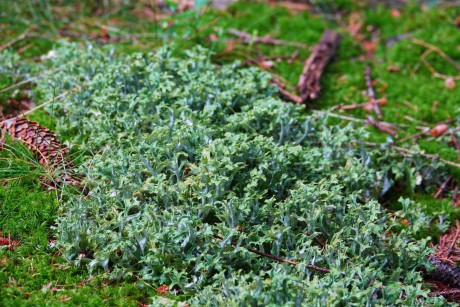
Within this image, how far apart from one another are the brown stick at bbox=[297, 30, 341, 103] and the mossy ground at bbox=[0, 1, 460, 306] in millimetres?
126

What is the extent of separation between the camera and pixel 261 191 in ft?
13.7

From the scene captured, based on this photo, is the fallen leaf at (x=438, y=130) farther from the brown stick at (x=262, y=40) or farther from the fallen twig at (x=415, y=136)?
the brown stick at (x=262, y=40)

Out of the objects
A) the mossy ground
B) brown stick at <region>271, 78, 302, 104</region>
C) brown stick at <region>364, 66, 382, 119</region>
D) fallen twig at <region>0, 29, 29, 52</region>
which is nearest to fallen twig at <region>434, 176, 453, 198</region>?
the mossy ground

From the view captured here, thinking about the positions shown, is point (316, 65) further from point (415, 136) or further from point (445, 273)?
point (445, 273)

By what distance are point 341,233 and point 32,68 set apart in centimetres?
371

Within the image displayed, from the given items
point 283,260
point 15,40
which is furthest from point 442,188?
point 15,40

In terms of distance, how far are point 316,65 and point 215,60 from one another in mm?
1251

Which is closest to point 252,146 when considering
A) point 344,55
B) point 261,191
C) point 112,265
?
point 261,191

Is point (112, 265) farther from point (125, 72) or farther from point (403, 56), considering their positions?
point (403, 56)

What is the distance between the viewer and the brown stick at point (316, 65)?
6.09 metres

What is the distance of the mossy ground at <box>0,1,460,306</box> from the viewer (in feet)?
11.9

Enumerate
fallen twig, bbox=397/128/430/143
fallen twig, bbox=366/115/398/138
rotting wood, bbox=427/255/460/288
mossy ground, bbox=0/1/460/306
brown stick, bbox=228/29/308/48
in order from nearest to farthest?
1. mossy ground, bbox=0/1/460/306
2. rotting wood, bbox=427/255/460/288
3. fallen twig, bbox=397/128/430/143
4. fallen twig, bbox=366/115/398/138
5. brown stick, bbox=228/29/308/48

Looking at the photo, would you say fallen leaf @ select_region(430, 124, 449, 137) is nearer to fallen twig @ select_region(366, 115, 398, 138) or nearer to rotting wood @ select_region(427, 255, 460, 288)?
fallen twig @ select_region(366, 115, 398, 138)

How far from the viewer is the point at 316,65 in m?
6.62
